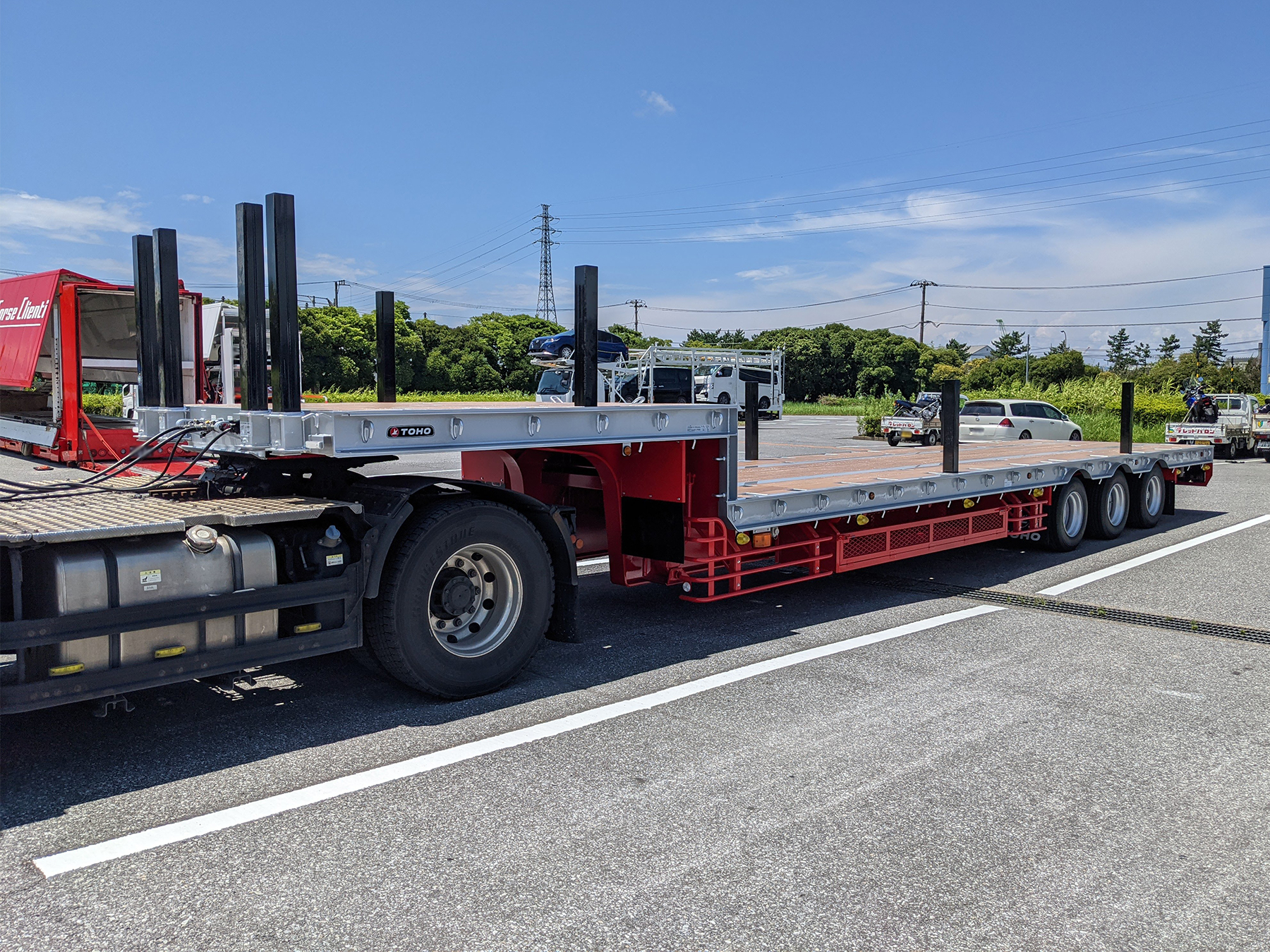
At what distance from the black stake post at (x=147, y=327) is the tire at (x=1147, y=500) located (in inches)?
429

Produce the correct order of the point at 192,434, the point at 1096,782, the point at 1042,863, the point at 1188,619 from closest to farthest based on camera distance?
1. the point at 1042,863
2. the point at 1096,782
3. the point at 192,434
4. the point at 1188,619

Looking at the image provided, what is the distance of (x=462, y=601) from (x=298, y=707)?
102 cm

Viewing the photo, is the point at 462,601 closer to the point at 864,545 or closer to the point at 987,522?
the point at 864,545

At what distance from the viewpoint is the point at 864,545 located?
7691mm

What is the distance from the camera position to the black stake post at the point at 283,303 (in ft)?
15.4

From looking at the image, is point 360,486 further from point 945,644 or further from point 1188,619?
point 1188,619

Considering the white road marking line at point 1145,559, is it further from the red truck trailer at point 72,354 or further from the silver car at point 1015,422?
the silver car at point 1015,422

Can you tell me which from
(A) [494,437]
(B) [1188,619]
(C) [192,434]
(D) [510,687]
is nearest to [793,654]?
(D) [510,687]

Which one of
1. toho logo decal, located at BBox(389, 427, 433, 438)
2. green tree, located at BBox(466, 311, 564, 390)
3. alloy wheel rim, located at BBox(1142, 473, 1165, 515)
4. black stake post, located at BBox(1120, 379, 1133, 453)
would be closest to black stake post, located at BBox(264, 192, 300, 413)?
toho logo decal, located at BBox(389, 427, 433, 438)

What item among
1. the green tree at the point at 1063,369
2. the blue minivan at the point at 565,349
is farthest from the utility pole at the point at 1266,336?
the blue minivan at the point at 565,349

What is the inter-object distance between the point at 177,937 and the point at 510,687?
102 inches

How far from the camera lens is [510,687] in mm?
5398

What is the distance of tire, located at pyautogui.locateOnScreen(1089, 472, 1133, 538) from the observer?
1094 centimetres

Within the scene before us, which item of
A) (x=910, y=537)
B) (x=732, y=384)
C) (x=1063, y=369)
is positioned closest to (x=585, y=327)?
(x=910, y=537)
